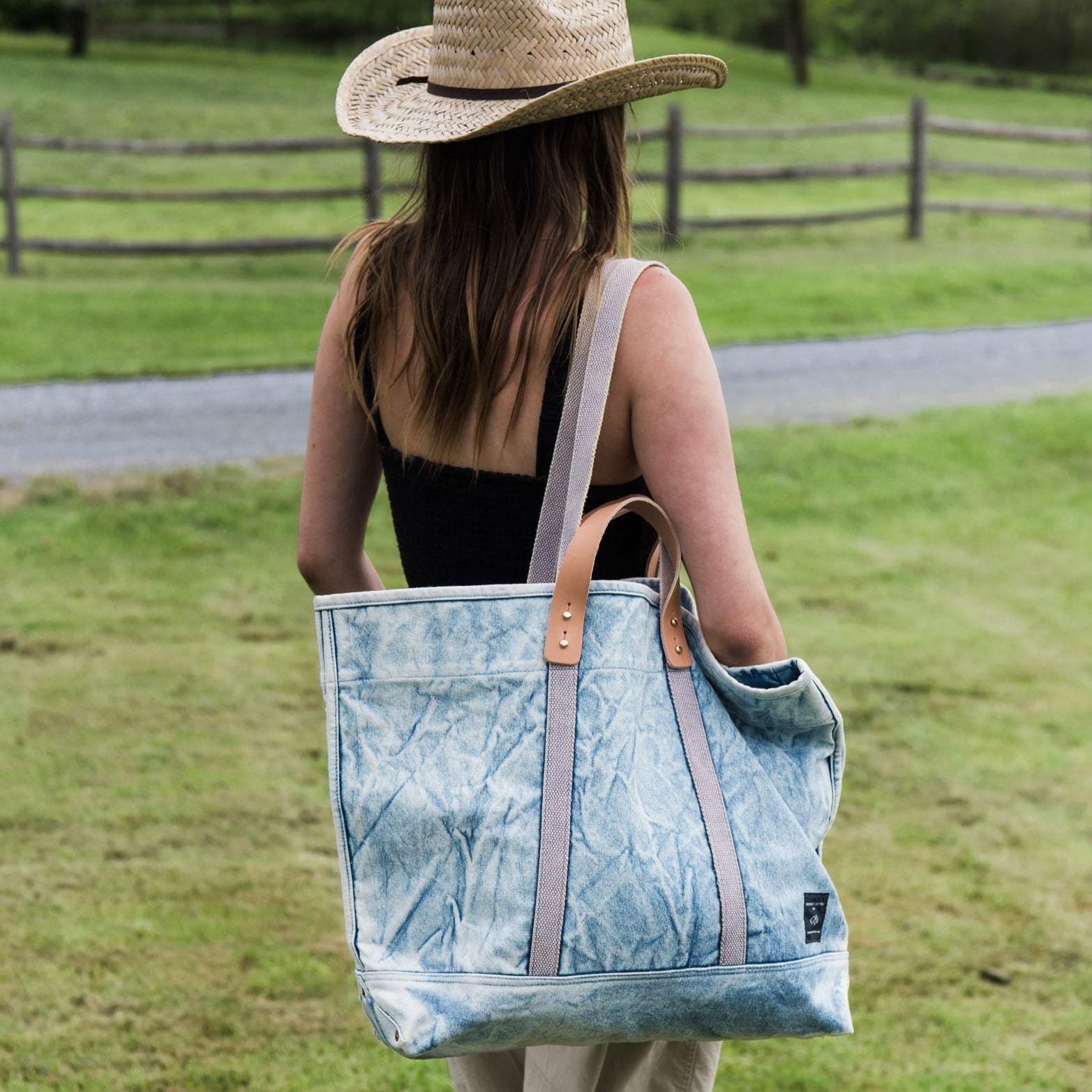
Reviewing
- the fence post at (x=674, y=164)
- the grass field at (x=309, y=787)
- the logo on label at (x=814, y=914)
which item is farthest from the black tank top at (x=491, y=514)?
the fence post at (x=674, y=164)

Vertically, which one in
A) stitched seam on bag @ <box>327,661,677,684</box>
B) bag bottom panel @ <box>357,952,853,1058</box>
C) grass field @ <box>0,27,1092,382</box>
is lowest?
grass field @ <box>0,27,1092,382</box>

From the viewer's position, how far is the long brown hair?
1697 mm

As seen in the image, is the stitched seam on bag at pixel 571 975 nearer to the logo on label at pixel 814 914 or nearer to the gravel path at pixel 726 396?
the logo on label at pixel 814 914

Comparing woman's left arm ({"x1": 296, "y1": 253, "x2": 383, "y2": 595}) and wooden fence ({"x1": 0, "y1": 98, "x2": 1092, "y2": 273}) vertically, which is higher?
woman's left arm ({"x1": 296, "y1": 253, "x2": 383, "y2": 595})

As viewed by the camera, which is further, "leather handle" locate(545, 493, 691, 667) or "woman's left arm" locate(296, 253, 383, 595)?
"woman's left arm" locate(296, 253, 383, 595)

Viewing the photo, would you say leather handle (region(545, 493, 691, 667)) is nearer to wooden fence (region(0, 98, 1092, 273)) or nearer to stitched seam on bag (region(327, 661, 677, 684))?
stitched seam on bag (region(327, 661, 677, 684))

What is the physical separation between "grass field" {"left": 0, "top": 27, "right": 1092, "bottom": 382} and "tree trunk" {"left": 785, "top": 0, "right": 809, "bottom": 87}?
230 inches

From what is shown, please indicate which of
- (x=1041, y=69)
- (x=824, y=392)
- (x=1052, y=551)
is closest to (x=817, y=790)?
(x=1052, y=551)

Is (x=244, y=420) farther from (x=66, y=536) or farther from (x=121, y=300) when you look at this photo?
(x=121, y=300)

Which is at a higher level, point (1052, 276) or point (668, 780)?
point (668, 780)

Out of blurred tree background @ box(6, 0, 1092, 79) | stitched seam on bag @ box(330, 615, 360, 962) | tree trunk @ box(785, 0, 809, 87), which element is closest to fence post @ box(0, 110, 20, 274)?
stitched seam on bag @ box(330, 615, 360, 962)

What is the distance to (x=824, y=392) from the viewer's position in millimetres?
9195

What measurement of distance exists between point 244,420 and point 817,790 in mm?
7066

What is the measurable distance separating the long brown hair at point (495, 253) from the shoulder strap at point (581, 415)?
0.16 feet
